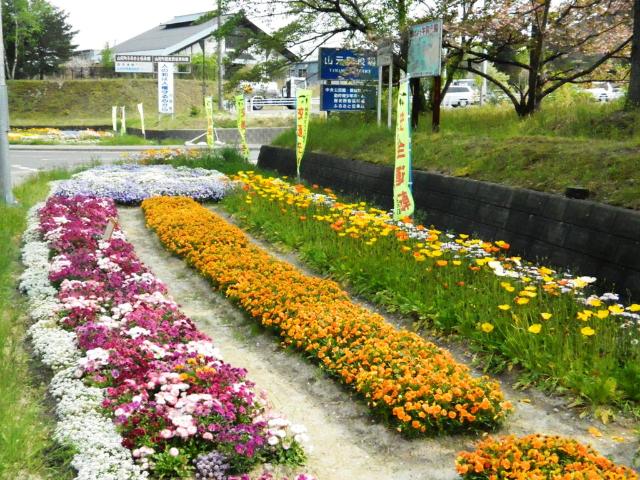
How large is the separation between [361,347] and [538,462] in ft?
6.91

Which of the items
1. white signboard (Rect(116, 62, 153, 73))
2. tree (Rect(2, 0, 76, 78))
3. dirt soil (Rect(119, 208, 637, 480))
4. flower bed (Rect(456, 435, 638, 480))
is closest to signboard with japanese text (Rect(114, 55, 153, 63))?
white signboard (Rect(116, 62, 153, 73))

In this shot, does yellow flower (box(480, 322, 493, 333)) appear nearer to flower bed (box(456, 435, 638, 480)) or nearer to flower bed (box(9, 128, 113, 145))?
flower bed (box(456, 435, 638, 480))

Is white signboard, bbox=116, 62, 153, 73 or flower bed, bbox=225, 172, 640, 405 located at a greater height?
white signboard, bbox=116, 62, 153, 73

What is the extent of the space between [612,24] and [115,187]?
10.2 meters

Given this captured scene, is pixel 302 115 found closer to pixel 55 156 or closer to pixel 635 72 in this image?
pixel 635 72

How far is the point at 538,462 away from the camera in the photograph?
143 inches

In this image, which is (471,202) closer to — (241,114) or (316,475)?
(316,475)

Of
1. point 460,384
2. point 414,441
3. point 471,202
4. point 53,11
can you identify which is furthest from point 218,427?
point 53,11

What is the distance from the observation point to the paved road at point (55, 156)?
21766 millimetres

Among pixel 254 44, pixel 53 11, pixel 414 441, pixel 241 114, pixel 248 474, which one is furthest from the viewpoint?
pixel 53 11

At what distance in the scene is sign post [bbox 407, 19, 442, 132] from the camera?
12141mm

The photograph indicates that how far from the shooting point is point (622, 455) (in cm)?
425

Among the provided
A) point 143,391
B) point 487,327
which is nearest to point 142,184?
point 487,327

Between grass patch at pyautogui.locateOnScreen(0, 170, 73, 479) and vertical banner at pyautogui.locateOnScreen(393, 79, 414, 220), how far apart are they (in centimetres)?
459
